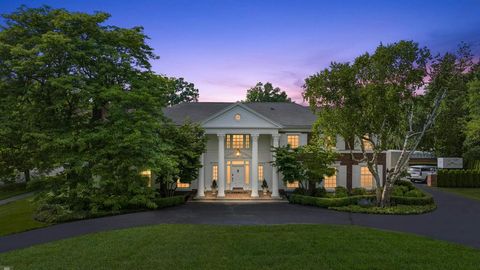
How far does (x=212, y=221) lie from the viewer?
1795 centimetres

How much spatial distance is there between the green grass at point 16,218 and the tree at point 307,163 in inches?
687

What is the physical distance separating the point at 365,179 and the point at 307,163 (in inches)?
361

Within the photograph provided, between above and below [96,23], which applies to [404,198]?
below

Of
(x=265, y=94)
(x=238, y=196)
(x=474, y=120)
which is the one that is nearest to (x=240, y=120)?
(x=238, y=196)

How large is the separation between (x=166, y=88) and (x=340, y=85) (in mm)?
12332

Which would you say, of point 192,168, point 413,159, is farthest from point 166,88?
point 413,159

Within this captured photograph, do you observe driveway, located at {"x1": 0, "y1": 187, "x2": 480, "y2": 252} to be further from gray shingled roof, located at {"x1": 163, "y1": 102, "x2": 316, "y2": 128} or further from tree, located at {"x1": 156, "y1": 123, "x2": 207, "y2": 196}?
gray shingled roof, located at {"x1": 163, "y1": 102, "x2": 316, "y2": 128}

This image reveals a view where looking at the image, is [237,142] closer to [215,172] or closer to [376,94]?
[215,172]

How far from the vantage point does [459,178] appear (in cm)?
3466

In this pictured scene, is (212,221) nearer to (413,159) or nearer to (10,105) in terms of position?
(10,105)

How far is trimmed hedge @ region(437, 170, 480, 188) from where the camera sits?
34438 millimetres

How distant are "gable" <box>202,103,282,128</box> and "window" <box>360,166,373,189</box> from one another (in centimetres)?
1022

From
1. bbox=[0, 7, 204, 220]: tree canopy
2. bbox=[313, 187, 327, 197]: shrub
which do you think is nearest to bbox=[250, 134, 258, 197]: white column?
bbox=[313, 187, 327, 197]: shrub

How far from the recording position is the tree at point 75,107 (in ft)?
53.3
